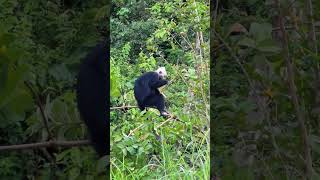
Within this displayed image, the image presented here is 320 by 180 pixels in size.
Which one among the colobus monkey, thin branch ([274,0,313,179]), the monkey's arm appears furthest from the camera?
the monkey's arm

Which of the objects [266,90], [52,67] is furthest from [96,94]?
[266,90]

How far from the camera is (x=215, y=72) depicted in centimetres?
154

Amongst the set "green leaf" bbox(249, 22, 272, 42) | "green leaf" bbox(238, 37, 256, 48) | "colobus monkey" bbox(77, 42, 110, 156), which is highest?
→ "green leaf" bbox(249, 22, 272, 42)

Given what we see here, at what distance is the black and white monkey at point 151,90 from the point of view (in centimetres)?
149

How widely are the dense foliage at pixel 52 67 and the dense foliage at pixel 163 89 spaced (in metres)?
0.11

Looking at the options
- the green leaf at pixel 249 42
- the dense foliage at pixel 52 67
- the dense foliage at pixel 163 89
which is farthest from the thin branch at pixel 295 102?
the dense foliage at pixel 52 67

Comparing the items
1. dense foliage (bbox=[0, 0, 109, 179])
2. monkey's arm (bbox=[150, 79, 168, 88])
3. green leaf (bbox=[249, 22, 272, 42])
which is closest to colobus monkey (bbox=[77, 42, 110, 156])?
dense foliage (bbox=[0, 0, 109, 179])

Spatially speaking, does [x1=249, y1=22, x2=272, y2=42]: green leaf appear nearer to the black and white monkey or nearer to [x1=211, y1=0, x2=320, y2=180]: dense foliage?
[x1=211, y1=0, x2=320, y2=180]: dense foliage

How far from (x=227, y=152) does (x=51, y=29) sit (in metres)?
0.60

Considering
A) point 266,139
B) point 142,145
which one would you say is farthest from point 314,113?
point 142,145

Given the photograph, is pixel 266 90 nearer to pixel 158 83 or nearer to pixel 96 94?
pixel 158 83

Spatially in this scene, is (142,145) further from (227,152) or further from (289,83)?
(289,83)

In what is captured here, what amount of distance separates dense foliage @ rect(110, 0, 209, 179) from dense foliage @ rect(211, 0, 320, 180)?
0.05 metres

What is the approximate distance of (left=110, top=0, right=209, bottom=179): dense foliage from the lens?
4.89 ft
